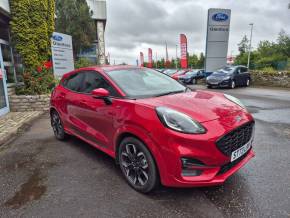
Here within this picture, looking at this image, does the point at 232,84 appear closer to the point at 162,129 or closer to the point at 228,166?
the point at 228,166

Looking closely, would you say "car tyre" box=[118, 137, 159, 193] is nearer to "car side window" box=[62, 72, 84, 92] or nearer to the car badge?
the car badge

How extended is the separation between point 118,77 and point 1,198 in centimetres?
219

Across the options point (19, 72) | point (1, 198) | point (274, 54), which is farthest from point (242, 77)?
point (274, 54)

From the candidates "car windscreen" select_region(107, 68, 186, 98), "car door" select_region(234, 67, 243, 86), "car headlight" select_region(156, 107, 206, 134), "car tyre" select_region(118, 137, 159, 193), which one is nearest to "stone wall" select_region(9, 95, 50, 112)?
"car windscreen" select_region(107, 68, 186, 98)

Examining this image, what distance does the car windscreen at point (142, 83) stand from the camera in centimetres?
300

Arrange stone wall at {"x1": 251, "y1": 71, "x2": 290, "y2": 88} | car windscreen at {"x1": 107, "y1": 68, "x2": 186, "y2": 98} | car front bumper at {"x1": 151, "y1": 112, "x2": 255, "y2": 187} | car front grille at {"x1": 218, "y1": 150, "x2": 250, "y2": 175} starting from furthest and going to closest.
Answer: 1. stone wall at {"x1": 251, "y1": 71, "x2": 290, "y2": 88}
2. car windscreen at {"x1": 107, "y1": 68, "x2": 186, "y2": 98}
3. car front grille at {"x1": 218, "y1": 150, "x2": 250, "y2": 175}
4. car front bumper at {"x1": 151, "y1": 112, "x2": 255, "y2": 187}

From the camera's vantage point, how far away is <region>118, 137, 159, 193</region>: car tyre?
2.44 meters

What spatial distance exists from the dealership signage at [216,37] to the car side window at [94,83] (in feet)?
57.2

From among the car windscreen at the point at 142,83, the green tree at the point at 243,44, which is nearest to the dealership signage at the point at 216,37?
the car windscreen at the point at 142,83

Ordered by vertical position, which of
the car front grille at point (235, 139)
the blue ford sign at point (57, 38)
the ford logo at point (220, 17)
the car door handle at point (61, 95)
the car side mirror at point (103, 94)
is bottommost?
the car front grille at point (235, 139)

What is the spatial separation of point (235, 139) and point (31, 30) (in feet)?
26.9

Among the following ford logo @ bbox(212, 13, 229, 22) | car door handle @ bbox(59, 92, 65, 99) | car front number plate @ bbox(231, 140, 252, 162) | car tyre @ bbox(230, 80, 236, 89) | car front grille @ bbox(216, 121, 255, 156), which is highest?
ford logo @ bbox(212, 13, 229, 22)

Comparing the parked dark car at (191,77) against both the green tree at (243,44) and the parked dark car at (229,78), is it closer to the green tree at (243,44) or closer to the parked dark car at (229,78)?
the parked dark car at (229,78)

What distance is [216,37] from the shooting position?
19078 mm
